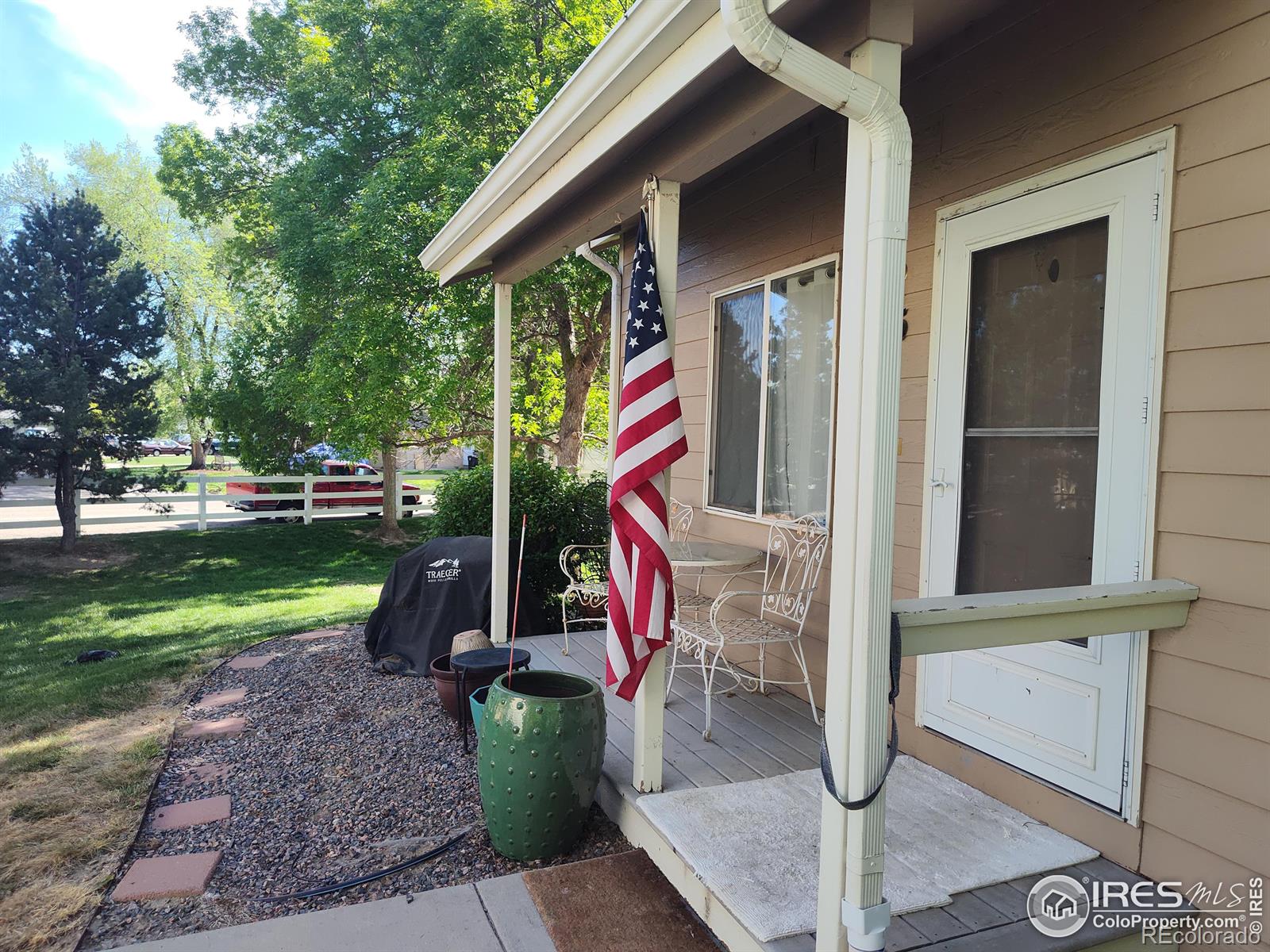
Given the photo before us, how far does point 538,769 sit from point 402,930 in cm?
60

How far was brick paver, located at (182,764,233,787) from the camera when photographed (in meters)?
3.49

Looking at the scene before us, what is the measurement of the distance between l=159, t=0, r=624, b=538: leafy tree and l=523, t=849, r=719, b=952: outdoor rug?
744cm

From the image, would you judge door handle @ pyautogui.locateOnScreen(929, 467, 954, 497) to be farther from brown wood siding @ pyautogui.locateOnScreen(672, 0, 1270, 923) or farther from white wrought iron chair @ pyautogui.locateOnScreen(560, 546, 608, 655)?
white wrought iron chair @ pyautogui.locateOnScreen(560, 546, 608, 655)

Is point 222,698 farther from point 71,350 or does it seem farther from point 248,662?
point 71,350

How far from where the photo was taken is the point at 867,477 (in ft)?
5.67

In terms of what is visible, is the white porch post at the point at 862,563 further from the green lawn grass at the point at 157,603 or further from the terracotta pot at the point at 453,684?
the green lawn grass at the point at 157,603

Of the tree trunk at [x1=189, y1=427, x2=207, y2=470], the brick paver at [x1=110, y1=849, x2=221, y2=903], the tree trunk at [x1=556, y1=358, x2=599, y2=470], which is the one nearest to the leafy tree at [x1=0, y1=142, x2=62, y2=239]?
the tree trunk at [x1=189, y1=427, x2=207, y2=470]

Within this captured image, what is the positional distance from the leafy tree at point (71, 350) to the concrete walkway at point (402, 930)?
29.7 ft

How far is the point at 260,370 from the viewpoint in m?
11.6

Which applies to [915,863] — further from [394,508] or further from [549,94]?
[394,508]

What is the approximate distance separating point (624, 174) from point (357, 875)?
2693 millimetres

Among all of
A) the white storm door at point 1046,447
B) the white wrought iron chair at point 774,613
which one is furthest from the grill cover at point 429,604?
the white storm door at point 1046,447

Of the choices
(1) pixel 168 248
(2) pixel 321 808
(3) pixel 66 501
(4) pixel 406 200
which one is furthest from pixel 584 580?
(1) pixel 168 248

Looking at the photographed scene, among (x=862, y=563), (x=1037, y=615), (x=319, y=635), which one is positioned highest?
(x=862, y=563)
